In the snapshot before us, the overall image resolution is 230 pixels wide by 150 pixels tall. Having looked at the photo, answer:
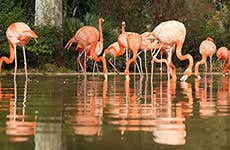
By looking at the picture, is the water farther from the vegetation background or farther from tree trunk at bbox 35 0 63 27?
tree trunk at bbox 35 0 63 27

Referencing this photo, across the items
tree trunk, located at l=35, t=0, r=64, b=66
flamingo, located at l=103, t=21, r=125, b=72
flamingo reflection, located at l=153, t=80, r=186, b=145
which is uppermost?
tree trunk, located at l=35, t=0, r=64, b=66

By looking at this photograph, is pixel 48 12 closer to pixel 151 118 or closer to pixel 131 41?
pixel 131 41

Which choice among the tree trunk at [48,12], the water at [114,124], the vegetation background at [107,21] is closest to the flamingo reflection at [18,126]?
the water at [114,124]

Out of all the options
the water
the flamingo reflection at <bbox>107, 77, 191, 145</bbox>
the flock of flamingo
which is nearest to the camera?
the water

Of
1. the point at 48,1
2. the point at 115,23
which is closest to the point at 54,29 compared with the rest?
the point at 48,1

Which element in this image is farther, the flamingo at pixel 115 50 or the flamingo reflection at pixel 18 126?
the flamingo at pixel 115 50

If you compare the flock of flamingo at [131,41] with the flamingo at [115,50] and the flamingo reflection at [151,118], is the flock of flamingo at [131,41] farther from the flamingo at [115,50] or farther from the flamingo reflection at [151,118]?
the flamingo reflection at [151,118]

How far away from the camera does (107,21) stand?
81.3 feet

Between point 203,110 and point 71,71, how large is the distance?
48.6ft

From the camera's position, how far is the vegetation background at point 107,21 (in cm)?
2142

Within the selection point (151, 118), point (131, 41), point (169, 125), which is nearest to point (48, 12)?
point (131, 41)

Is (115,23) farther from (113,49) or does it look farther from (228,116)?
(228,116)

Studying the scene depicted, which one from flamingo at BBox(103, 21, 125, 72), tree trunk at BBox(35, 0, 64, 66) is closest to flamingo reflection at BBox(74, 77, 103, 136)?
flamingo at BBox(103, 21, 125, 72)

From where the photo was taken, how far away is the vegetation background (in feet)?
70.3
